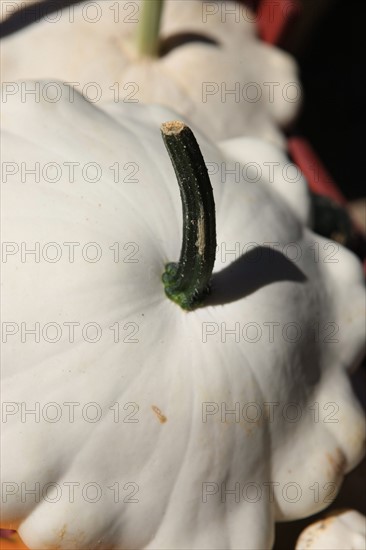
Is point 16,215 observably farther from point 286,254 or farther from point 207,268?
point 286,254

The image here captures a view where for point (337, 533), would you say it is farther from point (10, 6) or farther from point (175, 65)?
point (10, 6)

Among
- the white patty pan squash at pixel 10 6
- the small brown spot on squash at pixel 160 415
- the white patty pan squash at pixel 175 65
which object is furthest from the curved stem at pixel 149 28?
the small brown spot on squash at pixel 160 415

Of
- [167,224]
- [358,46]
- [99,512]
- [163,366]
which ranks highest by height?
[167,224]

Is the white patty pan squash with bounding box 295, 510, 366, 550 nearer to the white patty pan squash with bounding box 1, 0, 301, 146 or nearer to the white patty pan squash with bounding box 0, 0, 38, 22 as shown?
the white patty pan squash with bounding box 1, 0, 301, 146

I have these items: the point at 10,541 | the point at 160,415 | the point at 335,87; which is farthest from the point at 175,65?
the point at 335,87

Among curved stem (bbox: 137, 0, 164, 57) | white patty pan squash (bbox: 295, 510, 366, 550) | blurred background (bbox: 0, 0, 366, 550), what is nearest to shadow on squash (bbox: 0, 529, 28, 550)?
white patty pan squash (bbox: 295, 510, 366, 550)

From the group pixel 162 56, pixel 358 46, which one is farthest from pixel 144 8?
pixel 358 46
